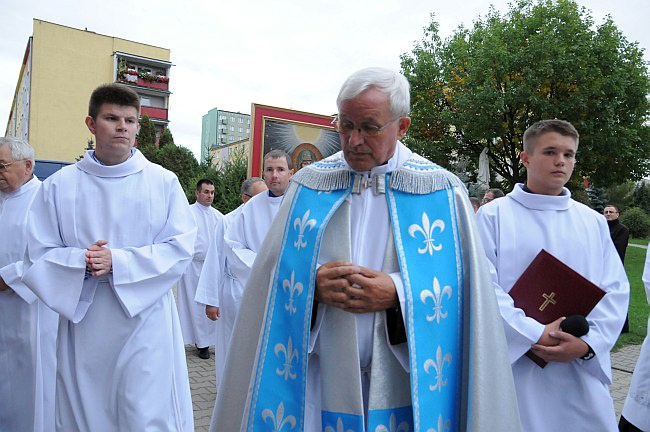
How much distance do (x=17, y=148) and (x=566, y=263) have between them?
4138 mm

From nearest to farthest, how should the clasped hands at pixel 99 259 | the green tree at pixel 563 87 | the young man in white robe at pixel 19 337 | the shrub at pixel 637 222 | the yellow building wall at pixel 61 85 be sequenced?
the clasped hands at pixel 99 259
the young man in white robe at pixel 19 337
the green tree at pixel 563 87
the shrub at pixel 637 222
the yellow building wall at pixel 61 85

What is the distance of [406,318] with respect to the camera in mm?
2172

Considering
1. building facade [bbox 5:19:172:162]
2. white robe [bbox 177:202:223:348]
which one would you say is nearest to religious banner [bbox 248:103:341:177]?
white robe [bbox 177:202:223:348]

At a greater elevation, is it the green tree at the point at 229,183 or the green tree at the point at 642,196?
the green tree at the point at 642,196

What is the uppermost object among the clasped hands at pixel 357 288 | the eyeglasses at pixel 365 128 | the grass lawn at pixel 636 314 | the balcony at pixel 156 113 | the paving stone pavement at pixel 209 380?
the balcony at pixel 156 113

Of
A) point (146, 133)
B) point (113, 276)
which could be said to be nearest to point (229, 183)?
point (113, 276)

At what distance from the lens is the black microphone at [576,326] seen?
288 centimetres

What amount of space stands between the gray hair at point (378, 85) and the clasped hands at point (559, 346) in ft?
4.73

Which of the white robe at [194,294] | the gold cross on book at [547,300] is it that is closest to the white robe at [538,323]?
the gold cross on book at [547,300]

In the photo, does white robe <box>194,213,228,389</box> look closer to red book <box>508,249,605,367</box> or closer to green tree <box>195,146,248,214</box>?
red book <box>508,249,605,367</box>

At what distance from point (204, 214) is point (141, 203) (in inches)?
206

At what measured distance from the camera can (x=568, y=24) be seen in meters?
21.4

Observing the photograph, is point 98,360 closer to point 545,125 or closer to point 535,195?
point 535,195

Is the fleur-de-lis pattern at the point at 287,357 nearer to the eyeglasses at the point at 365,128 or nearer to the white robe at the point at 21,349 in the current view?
the eyeglasses at the point at 365,128
